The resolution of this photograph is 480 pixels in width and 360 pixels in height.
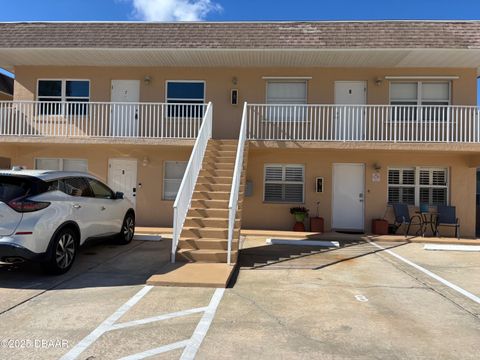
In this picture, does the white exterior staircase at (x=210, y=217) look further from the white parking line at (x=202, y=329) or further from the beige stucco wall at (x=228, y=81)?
the beige stucco wall at (x=228, y=81)

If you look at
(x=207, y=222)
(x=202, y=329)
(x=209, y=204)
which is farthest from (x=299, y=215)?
(x=202, y=329)

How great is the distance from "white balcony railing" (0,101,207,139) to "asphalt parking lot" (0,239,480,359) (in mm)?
5744

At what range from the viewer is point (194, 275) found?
6.07m

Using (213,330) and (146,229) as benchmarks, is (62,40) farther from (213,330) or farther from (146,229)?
(213,330)

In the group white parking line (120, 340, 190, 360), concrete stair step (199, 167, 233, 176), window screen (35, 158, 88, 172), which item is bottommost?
white parking line (120, 340, 190, 360)

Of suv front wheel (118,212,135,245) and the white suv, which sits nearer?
the white suv

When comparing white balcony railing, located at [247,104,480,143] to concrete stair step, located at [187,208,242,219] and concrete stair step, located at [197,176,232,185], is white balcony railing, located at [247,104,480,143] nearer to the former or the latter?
concrete stair step, located at [197,176,232,185]

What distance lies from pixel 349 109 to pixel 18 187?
8.95 meters

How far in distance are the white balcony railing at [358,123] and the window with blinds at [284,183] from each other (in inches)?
42.0

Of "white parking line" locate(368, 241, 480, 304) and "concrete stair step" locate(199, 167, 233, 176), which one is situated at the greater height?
"concrete stair step" locate(199, 167, 233, 176)

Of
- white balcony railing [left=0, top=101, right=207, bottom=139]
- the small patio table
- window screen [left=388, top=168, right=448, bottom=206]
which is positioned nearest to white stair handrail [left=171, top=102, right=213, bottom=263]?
white balcony railing [left=0, top=101, right=207, bottom=139]

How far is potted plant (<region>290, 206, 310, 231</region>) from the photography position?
11512mm

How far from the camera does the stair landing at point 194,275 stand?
224 inches

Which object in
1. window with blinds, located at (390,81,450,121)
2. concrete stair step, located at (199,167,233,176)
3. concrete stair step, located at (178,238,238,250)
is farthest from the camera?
window with blinds, located at (390,81,450,121)
